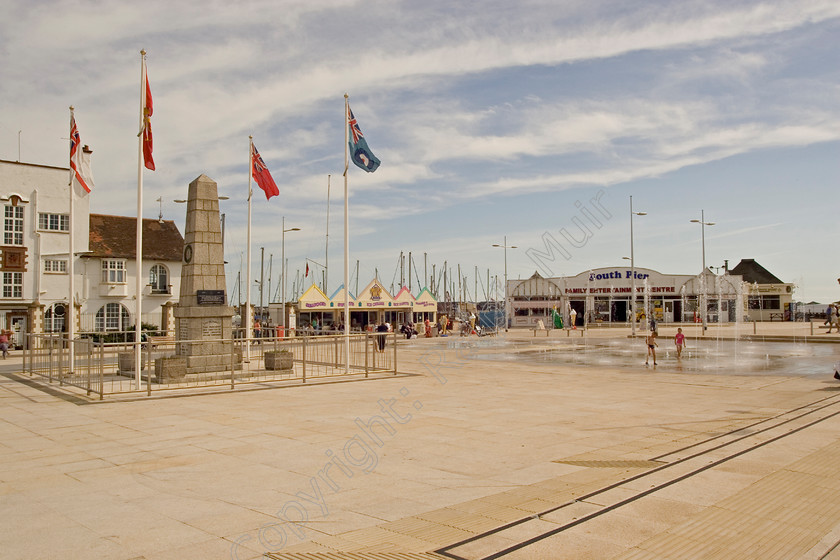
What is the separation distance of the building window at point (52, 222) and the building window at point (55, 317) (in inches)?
197

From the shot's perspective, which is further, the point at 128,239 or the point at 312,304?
the point at 312,304

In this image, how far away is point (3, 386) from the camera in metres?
18.9

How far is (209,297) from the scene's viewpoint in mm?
20250

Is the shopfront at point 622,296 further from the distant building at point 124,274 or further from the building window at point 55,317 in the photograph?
the building window at point 55,317

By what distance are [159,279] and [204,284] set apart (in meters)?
31.1

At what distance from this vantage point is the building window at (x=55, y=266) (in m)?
41.2

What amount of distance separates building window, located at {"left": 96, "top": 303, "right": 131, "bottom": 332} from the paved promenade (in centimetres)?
3278

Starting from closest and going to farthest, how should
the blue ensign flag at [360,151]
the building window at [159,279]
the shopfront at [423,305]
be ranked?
the blue ensign flag at [360,151], the building window at [159,279], the shopfront at [423,305]

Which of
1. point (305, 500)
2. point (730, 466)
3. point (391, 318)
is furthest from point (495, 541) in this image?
point (391, 318)

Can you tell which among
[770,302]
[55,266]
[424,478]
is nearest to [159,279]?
[55,266]

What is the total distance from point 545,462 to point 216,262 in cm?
1479

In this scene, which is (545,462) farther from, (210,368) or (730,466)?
(210,368)

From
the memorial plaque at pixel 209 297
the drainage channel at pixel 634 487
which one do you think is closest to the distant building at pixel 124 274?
the memorial plaque at pixel 209 297

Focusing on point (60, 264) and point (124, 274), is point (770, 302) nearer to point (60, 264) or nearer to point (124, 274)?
point (124, 274)
